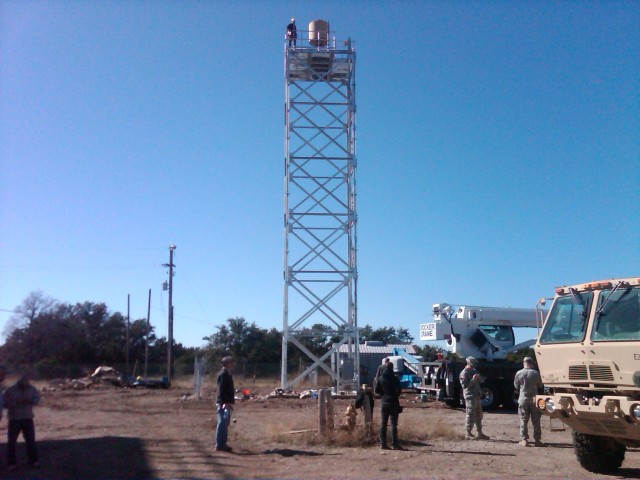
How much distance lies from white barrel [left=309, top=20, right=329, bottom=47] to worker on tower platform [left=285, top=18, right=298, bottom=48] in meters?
0.73

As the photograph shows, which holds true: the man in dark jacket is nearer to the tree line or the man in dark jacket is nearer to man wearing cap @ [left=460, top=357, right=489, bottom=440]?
man wearing cap @ [left=460, top=357, right=489, bottom=440]

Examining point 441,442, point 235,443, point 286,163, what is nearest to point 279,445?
point 235,443

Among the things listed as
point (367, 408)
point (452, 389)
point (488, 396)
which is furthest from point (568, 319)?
point (452, 389)

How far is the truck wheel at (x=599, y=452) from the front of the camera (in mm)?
10492

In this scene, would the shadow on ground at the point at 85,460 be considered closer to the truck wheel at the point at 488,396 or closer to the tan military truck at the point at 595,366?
the tan military truck at the point at 595,366

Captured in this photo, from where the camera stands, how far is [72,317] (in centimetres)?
5419

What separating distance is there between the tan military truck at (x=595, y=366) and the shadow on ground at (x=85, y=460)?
634 centimetres

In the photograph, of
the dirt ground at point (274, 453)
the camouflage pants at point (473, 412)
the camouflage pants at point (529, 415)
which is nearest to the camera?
the dirt ground at point (274, 453)

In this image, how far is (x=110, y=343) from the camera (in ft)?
186

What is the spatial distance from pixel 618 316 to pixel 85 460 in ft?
28.7

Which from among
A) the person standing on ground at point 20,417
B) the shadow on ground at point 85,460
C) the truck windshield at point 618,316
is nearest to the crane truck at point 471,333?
the shadow on ground at point 85,460

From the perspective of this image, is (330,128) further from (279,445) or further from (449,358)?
(279,445)

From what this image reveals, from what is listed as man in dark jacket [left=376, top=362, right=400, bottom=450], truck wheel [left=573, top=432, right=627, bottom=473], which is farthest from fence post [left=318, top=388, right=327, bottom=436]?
truck wheel [left=573, top=432, right=627, bottom=473]

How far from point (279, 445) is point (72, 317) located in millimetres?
45140
